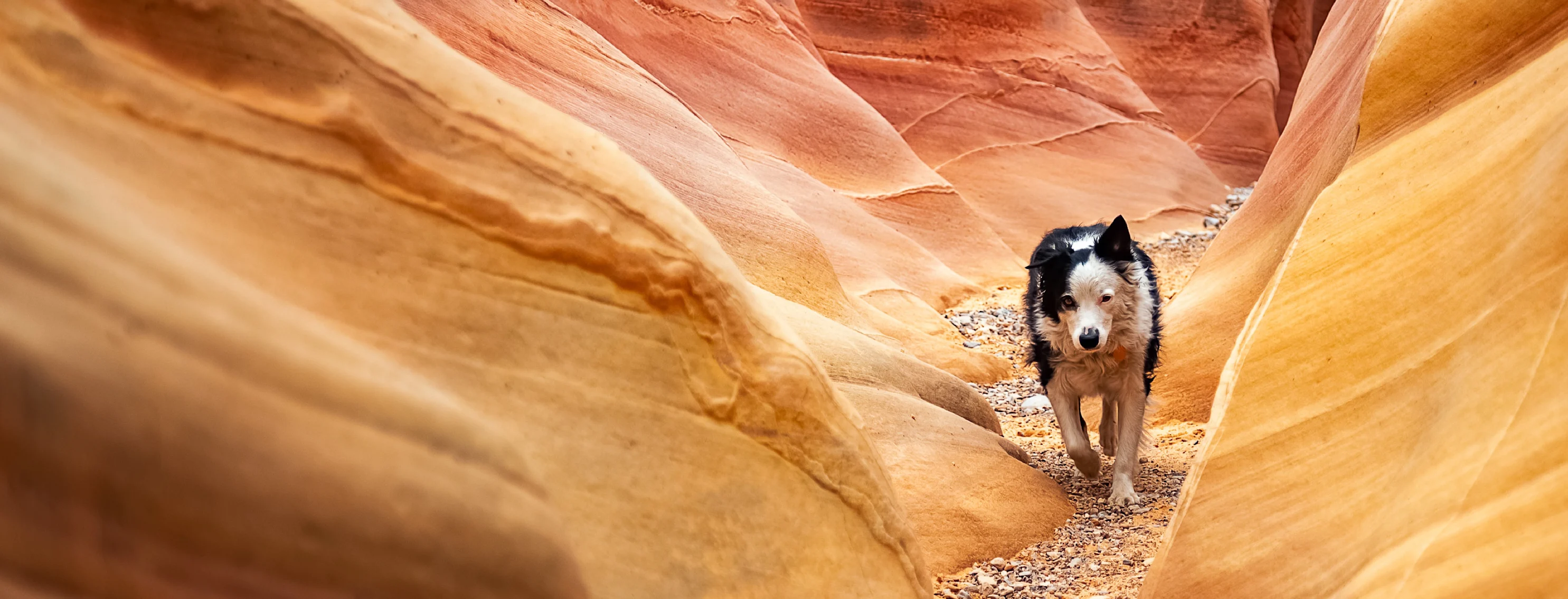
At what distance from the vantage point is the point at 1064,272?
546 centimetres

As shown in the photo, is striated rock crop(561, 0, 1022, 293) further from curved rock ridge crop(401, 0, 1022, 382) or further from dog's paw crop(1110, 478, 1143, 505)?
dog's paw crop(1110, 478, 1143, 505)

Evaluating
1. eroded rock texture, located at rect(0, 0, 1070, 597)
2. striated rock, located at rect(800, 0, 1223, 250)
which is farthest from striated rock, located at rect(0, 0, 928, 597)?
striated rock, located at rect(800, 0, 1223, 250)

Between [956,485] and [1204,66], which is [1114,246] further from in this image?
[1204,66]

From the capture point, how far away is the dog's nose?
5.22 meters

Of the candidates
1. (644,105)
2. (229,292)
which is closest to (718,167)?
(644,105)

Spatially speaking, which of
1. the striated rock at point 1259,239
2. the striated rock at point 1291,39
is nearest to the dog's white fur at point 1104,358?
the striated rock at point 1259,239

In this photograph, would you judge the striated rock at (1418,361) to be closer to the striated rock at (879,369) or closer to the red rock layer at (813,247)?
the red rock layer at (813,247)

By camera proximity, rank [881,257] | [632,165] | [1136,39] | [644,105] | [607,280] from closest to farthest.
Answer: [607,280] < [632,165] < [644,105] < [881,257] < [1136,39]

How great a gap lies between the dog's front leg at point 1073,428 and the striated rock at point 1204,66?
1336cm

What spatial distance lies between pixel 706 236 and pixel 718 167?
4339mm

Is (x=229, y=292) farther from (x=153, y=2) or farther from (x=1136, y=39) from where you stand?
(x=1136, y=39)

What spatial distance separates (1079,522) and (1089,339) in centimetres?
86

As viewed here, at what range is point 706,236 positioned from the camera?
2.92 m

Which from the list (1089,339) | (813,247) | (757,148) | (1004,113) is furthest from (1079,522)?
(1004,113)
